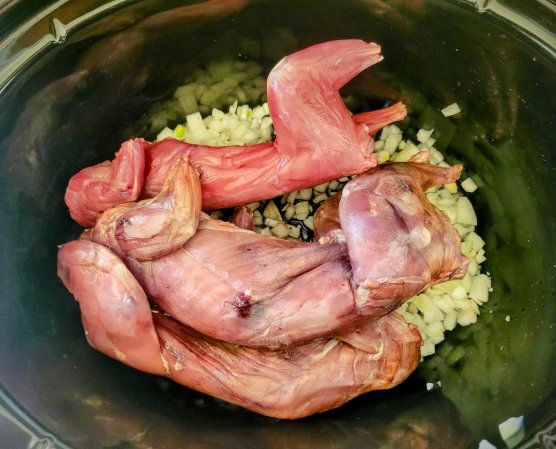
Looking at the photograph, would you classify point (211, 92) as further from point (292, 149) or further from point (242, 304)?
point (242, 304)

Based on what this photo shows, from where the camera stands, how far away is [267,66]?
6.33 ft

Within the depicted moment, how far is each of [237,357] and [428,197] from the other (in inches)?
31.4

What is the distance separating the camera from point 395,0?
1.71m

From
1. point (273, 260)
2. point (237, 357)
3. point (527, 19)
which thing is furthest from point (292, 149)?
point (527, 19)

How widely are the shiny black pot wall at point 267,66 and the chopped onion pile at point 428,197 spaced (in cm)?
5

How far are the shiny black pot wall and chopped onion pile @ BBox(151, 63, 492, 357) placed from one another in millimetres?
51

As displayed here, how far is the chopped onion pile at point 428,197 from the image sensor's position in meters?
1.91

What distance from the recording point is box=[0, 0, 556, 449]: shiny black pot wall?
164 centimetres

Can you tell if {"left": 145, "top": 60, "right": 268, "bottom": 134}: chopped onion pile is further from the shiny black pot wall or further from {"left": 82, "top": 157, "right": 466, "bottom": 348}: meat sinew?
{"left": 82, "top": 157, "right": 466, "bottom": 348}: meat sinew

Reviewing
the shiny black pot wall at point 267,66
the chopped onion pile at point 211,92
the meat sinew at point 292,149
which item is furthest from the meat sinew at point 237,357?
the chopped onion pile at point 211,92

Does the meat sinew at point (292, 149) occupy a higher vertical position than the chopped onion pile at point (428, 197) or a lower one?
higher

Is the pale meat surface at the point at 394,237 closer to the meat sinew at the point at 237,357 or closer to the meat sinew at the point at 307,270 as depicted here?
the meat sinew at the point at 307,270

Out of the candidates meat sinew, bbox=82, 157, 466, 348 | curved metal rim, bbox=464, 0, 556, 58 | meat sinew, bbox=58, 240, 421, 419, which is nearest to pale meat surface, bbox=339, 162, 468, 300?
meat sinew, bbox=82, 157, 466, 348

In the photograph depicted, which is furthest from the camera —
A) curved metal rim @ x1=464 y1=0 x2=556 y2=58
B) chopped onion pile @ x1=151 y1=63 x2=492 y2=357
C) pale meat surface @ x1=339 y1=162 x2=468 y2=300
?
chopped onion pile @ x1=151 y1=63 x2=492 y2=357
